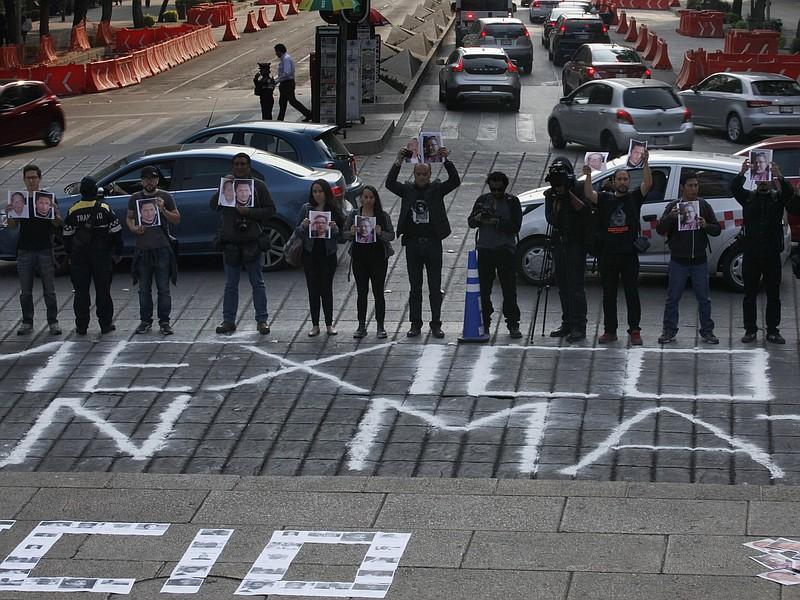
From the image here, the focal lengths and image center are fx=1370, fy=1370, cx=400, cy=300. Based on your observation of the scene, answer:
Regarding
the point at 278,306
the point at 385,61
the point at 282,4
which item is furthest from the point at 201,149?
the point at 282,4

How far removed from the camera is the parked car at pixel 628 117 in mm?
23547

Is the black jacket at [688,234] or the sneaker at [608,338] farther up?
the black jacket at [688,234]

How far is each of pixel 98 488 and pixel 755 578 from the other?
14.9 feet

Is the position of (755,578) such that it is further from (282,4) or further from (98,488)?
(282,4)

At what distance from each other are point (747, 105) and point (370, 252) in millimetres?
15038

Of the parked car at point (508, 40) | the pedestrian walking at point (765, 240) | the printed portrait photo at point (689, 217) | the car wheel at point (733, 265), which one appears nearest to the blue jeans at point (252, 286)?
the printed portrait photo at point (689, 217)

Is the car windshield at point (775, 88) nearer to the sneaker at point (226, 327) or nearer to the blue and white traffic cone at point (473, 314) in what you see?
the blue and white traffic cone at point (473, 314)

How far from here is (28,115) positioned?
2642 centimetres

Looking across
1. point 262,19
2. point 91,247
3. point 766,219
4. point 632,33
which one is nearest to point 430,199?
point 766,219

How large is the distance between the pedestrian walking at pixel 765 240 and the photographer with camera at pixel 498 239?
82.9 inches

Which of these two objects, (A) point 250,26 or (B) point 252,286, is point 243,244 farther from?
(A) point 250,26

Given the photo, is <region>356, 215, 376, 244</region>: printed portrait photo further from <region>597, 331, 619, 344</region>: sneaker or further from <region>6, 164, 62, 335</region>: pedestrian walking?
<region>6, 164, 62, 335</region>: pedestrian walking

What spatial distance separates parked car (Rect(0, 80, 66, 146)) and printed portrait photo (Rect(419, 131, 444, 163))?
1496cm

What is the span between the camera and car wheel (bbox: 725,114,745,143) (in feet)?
85.7
